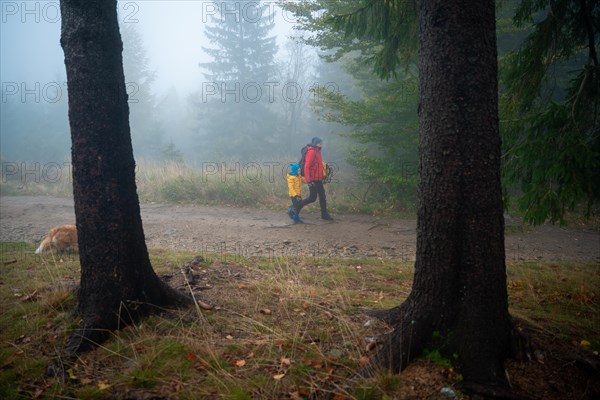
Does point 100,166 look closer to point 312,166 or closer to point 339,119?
point 312,166

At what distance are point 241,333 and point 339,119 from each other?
1030 centimetres

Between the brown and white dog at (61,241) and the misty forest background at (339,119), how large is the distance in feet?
21.5

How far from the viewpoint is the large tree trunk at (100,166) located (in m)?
3.30

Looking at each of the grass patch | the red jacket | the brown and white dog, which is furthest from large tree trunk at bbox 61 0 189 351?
the red jacket

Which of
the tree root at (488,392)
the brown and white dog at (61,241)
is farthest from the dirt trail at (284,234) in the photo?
the tree root at (488,392)

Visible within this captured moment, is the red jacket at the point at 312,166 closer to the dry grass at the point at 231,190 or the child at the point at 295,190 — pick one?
the child at the point at 295,190

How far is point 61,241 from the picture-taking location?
663cm

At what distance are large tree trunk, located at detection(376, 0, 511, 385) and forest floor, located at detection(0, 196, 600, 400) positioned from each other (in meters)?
0.23

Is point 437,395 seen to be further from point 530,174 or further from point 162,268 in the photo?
point 162,268

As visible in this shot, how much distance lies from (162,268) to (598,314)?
20.1 feet

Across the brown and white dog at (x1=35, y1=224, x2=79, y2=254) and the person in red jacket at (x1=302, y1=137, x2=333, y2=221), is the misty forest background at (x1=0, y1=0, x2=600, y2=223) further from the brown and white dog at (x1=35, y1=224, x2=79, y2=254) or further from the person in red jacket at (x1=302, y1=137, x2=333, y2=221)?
the brown and white dog at (x1=35, y1=224, x2=79, y2=254)

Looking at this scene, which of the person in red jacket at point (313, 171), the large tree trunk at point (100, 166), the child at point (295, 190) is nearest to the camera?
the large tree trunk at point (100, 166)

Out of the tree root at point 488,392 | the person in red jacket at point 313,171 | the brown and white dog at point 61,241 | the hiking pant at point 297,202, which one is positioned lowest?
the tree root at point 488,392

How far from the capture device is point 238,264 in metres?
5.77
